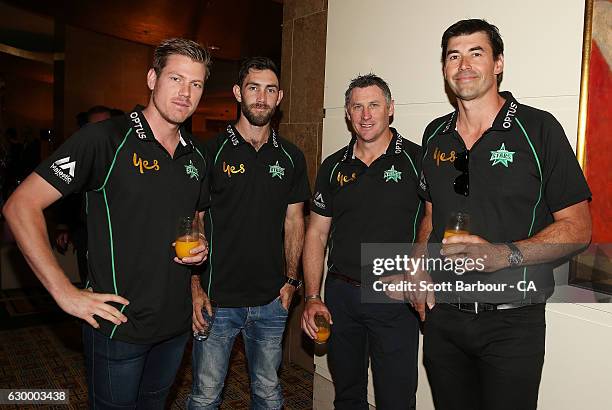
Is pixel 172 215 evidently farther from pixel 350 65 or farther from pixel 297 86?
pixel 297 86

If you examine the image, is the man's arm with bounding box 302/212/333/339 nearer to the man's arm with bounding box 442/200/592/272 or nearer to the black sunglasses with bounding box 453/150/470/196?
the black sunglasses with bounding box 453/150/470/196

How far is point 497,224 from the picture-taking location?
6.44 ft

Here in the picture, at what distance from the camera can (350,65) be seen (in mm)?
3338

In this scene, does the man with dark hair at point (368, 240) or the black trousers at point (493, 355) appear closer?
the black trousers at point (493, 355)

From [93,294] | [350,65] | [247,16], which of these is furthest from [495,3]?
[247,16]

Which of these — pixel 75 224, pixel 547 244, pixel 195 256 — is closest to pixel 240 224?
pixel 195 256

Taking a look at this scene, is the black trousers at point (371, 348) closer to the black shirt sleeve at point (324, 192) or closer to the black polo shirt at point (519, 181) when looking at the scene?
the black shirt sleeve at point (324, 192)

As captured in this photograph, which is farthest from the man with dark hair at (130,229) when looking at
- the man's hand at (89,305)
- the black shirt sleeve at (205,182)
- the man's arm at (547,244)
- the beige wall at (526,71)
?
the beige wall at (526,71)

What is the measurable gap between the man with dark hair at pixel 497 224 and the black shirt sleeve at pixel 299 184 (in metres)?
0.84

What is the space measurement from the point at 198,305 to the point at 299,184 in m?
0.82

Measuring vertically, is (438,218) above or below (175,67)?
below

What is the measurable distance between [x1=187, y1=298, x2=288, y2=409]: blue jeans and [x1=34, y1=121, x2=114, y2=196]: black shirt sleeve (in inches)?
38.1

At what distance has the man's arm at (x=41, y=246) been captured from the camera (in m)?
1.75

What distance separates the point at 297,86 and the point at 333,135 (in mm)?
700
